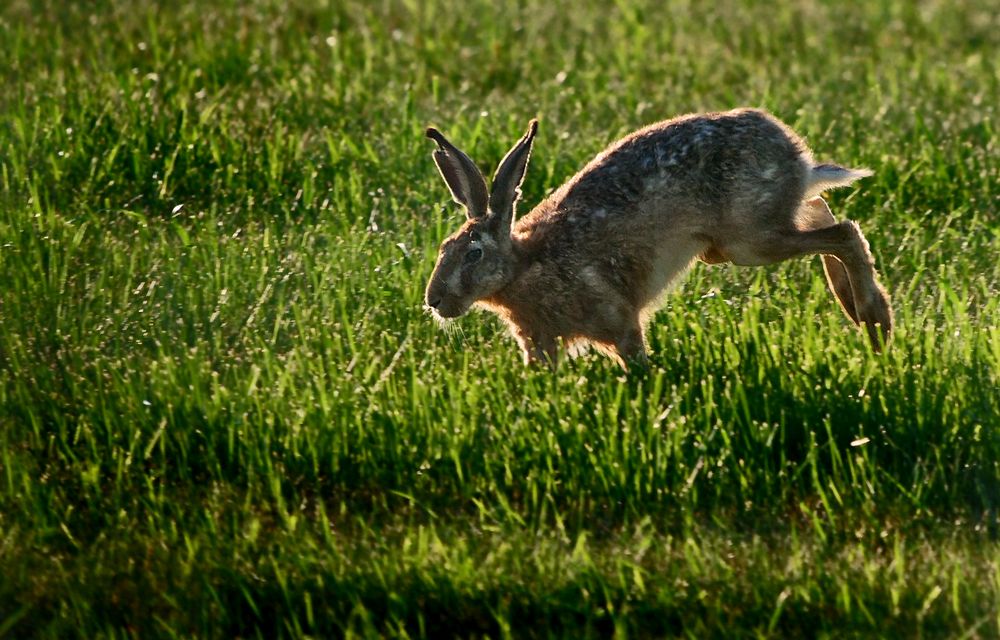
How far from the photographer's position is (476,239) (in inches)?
227

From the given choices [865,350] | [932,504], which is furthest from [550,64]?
[932,504]

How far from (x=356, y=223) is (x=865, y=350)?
2423 mm

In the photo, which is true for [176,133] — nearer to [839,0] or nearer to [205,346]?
[205,346]

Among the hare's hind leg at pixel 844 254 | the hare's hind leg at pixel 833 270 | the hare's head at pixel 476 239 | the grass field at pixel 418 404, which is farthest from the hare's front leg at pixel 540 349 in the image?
the hare's hind leg at pixel 833 270

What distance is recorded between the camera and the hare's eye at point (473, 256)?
570cm

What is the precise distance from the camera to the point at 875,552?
4.54m

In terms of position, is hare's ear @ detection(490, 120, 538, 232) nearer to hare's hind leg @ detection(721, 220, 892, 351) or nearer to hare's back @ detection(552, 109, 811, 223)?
hare's back @ detection(552, 109, 811, 223)

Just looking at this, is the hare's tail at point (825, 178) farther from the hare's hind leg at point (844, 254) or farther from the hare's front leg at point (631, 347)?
the hare's front leg at point (631, 347)

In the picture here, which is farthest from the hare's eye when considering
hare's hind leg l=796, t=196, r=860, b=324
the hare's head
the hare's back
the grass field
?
hare's hind leg l=796, t=196, r=860, b=324

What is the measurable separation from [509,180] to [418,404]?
101 cm

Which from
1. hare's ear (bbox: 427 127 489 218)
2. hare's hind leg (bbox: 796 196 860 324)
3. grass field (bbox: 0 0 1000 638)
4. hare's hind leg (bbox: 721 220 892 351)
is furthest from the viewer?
hare's hind leg (bbox: 796 196 860 324)

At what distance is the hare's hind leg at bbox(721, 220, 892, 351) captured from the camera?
589 centimetres

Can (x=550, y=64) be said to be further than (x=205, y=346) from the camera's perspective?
Yes

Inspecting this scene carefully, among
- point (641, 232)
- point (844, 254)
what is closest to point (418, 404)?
point (641, 232)
